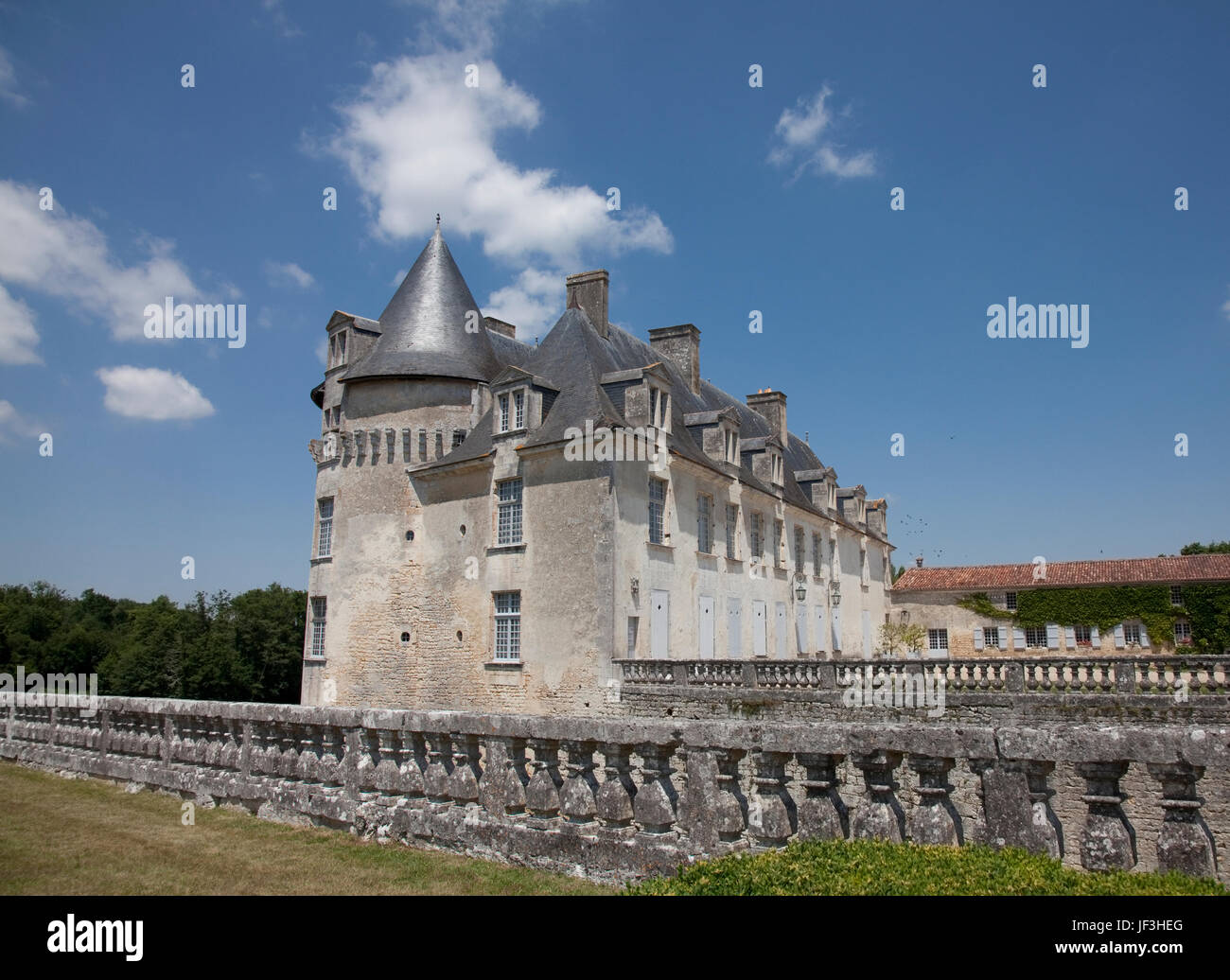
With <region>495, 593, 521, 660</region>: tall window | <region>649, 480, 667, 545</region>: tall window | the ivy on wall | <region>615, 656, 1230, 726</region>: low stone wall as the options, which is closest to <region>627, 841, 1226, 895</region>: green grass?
<region>615, 656, 1230, 726</region>: low stone wall

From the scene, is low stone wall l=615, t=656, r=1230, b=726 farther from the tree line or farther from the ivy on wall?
the tree line

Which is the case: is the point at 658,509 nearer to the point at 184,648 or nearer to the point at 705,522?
the point at 705,522

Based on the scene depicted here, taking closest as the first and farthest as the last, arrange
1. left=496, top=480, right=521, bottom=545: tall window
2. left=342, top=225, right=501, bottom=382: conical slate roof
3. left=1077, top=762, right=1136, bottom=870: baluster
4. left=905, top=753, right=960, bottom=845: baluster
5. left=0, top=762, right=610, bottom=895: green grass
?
left=1077, top=762, right=1136, bottom=870: baluster, left=905, top=753, right=960, bottom=845: baluster, left=0, top=762, right=610, bottom=895: green grass, left=496, top=480, right=521, bottom=545: tall window, left=342, top=225, right=501, bottom=382: conical slate roof

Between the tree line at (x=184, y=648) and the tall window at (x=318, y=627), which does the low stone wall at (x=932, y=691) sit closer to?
the tall window at (x=318, y=627)

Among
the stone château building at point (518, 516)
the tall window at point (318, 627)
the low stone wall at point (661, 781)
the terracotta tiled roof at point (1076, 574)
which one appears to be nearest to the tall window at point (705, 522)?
the stone château building at point (518, 516)

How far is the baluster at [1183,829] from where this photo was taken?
139 inches

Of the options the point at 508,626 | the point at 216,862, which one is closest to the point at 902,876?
the point at 216,862

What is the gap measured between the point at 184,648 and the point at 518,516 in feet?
111

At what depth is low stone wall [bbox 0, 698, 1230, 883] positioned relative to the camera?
3779 mm

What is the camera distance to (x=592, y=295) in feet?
76.6

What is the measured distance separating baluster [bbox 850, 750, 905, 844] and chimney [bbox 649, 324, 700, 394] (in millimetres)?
22619

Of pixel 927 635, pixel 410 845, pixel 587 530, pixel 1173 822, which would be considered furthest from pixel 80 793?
pixel 927 635
